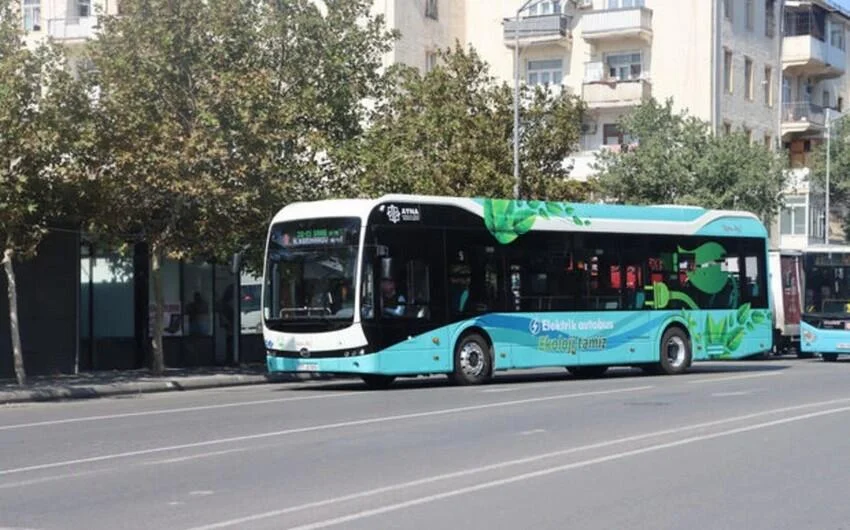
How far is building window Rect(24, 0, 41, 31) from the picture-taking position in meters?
53.3

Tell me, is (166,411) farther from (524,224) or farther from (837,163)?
(837,163)

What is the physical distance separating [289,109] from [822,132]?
39.7 meters

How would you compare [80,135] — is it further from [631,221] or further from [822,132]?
[822,132]

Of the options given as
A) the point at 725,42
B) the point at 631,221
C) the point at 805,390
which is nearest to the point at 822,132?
the point at 725,42

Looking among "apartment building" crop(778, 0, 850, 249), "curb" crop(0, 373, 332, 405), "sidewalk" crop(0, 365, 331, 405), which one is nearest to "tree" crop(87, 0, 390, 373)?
"sidewalk" crop(0, 365, 331, 405)

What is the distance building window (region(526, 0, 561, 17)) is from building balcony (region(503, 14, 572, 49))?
1.53ft

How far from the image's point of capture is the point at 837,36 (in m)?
66.3

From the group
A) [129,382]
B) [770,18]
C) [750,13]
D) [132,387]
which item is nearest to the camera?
[132,387]

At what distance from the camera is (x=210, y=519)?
34.9 ft

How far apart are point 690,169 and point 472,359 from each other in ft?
83.9

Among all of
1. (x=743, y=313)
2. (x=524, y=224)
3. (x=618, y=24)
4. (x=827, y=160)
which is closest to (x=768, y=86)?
(x=827, y=160)

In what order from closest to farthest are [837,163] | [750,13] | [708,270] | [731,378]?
1. [731,378]
2. [708,270]
3. [837,163]
4. [750,13]

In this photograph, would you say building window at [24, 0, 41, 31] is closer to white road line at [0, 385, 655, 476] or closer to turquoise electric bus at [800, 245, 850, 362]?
turquoise electric bus at [800, 245, 850, 362]

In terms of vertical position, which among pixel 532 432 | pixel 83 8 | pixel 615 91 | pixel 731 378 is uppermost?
pixel 83 8
